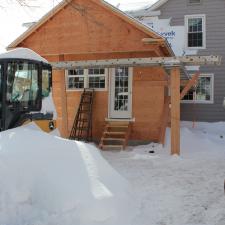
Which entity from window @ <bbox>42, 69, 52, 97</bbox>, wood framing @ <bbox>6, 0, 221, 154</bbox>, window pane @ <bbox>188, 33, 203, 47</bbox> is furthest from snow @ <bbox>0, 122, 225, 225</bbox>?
window pane @ <bbox>188, 33, 203, 47</bbox>

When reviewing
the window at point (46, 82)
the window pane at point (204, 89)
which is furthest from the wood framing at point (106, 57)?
the window pane at point (204, 89)

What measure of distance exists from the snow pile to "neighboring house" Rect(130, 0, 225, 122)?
1523 centimetres

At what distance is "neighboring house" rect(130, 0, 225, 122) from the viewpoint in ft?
71.7

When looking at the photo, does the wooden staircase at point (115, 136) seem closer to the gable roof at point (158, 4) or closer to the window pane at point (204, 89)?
the window pane at point (204, 89)

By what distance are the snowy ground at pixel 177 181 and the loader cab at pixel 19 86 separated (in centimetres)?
279

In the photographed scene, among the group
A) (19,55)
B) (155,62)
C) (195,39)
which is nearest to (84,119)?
(155,62)

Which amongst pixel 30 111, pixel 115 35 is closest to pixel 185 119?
pixel 115 35

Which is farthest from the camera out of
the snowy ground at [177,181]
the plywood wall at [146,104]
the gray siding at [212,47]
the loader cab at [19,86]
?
the gray siding at [212,47]

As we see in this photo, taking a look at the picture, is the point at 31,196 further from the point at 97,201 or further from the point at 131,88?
the point at 131,88

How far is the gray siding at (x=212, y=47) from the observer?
21.8 meters

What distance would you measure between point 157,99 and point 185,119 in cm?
730

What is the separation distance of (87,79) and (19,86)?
6.82m

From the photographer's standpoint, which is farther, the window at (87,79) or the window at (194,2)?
the window at (194,2)

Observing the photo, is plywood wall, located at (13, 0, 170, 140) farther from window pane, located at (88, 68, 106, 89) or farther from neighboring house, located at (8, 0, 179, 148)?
window pane, located at (88, 68, 106, 89)
